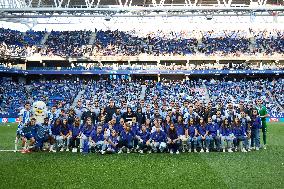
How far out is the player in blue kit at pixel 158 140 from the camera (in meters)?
13.2

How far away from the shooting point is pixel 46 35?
49469mm

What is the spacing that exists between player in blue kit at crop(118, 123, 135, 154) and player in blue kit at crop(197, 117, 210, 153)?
7.70 ft

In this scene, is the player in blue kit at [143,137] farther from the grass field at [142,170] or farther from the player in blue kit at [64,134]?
the player in blue kit at [64,134]

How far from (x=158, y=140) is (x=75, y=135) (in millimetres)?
2987

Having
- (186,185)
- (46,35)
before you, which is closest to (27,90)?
(46,35)

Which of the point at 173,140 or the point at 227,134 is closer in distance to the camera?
the point at 173,140

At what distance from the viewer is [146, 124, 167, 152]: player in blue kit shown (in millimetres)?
13219

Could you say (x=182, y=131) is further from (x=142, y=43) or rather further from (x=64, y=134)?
(x=142, y=43)

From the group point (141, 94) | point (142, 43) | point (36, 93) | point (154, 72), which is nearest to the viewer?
point (141, 94)

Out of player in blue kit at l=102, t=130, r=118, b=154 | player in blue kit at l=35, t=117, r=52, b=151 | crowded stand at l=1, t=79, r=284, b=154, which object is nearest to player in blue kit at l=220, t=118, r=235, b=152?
crowded stand at l=1, t=79, r=284, b=154

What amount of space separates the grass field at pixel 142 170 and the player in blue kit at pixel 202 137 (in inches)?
28.0

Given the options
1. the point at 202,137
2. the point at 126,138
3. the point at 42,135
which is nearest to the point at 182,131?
the point at 202,137

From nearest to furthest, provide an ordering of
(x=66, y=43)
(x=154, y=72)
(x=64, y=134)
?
(x=64, y=134), (x=154, y=72), (x=66, y=43)

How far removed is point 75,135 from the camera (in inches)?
544
